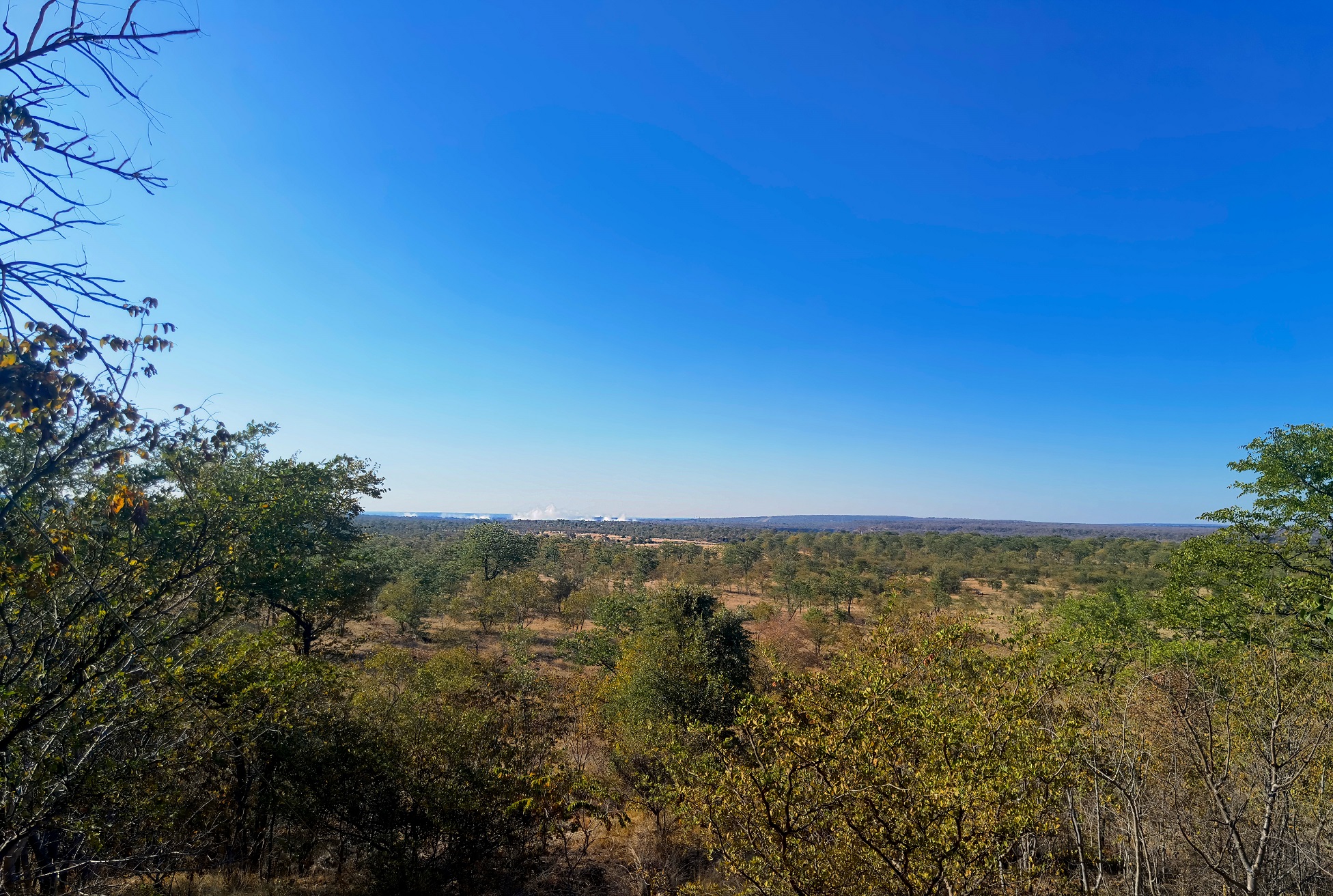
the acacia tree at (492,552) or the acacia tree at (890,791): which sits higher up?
the acacia tree at (890,791)

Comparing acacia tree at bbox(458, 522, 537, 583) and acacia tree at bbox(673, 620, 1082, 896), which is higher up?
acacia tree at bbox(673, 620, 1082, 896)

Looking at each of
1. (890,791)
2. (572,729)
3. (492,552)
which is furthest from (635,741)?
(492,552)

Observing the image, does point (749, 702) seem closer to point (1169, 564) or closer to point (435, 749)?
point (435, 749)

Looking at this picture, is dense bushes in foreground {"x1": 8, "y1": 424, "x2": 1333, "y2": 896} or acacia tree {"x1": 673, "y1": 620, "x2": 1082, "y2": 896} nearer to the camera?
dense bushes in foreground {"x1": 8, "y1": 424, "x2": 1333, "y2": 896}

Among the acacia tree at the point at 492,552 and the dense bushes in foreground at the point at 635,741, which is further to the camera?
the acacia tree at the point at 492,552

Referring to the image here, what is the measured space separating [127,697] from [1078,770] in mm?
9960

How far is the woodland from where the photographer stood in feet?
14.1

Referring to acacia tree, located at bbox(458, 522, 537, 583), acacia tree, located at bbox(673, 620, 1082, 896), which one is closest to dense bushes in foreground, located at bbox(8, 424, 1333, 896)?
acacia tree, located at bbox(673, 620, 1082, 896)

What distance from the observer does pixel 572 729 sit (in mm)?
17156

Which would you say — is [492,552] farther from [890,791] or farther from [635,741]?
[890,791]

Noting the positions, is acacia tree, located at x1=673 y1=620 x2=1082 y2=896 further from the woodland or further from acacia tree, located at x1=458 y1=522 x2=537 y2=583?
acacia tree, located at x1=458 y1=522 x2=537 y2=583

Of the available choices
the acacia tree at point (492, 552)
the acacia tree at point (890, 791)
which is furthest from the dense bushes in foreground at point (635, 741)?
the acacia tree at point (492, 552)

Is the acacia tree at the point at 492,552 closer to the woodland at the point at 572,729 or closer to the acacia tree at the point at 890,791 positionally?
the woodland at the point at 572,729

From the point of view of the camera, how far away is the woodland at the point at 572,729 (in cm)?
429
